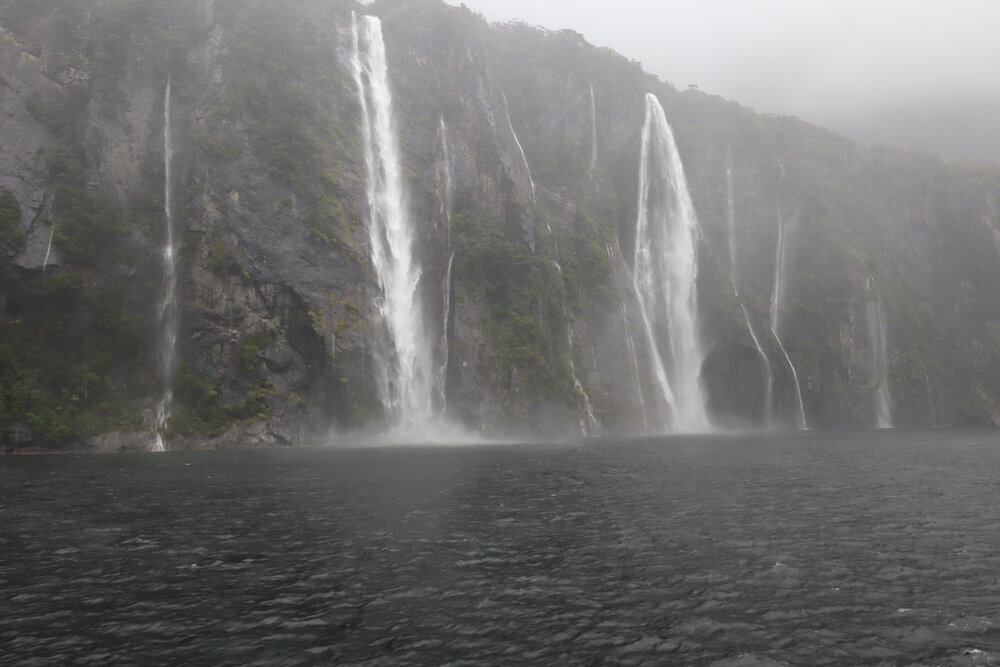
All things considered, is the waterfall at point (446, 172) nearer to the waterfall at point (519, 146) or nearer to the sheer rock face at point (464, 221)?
the sheer rock face at point (464, 221)

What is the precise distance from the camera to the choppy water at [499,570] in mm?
8602

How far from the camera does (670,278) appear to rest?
2457 inches

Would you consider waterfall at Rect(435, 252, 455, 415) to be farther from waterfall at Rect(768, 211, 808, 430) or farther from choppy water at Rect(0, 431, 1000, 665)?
waterfall at Rect(768, 211, 808, 430)

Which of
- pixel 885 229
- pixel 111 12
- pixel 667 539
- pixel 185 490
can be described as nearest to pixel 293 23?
pixel 111 12

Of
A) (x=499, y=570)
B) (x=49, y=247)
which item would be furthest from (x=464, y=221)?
(x=499, y=570)

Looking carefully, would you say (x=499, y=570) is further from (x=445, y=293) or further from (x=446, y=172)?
(x=446, y=172)

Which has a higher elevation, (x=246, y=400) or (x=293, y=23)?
(x=293, y=23)

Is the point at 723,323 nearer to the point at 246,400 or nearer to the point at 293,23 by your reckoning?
the point at 246,400

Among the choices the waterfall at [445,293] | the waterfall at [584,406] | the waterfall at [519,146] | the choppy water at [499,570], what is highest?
the waterfall at [519,146]

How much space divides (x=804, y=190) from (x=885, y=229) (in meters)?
12.1

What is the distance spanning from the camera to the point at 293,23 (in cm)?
5541

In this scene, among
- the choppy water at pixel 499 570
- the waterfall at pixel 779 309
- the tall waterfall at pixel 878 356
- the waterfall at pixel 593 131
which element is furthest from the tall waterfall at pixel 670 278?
the choppy water at pixel 499 570

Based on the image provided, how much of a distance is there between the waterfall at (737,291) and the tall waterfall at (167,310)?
170 ft

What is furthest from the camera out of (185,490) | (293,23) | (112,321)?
(293,23)
